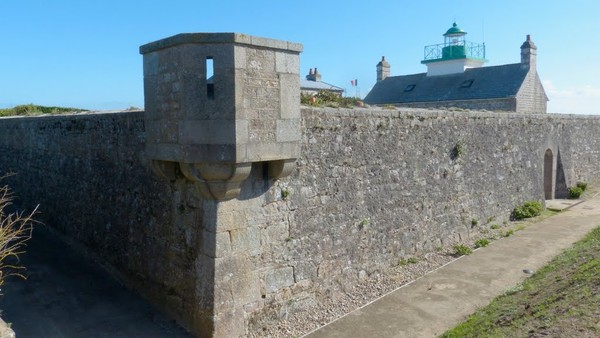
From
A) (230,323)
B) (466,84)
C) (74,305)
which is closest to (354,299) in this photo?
(230,323)

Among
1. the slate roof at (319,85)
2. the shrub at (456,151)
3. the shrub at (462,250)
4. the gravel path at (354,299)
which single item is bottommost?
the gravel path at (354,299)

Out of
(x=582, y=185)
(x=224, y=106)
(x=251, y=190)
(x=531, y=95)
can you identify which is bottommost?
(x=582, y=185)

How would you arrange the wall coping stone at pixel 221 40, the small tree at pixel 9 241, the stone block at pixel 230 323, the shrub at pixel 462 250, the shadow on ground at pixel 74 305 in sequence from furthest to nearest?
the shrub at pixel 462 250, the shadow on ground at pixel 74 305, the stone block at pixel 230 323, the wall coping stone at pixel 221 40, the small tree at pixel 9 241

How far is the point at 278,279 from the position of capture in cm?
654

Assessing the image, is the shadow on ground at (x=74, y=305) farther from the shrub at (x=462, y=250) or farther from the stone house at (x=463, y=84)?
the stone house at (x=463, y=84)

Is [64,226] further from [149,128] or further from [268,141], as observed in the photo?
[268,141]

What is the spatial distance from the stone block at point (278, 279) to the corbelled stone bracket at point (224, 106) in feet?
4.28

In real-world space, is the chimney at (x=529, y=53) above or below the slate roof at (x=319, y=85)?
above

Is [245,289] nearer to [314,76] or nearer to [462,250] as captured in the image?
[462,250]

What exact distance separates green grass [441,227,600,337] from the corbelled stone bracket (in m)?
3.29

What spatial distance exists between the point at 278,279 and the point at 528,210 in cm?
877

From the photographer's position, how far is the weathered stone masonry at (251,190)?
577 cm

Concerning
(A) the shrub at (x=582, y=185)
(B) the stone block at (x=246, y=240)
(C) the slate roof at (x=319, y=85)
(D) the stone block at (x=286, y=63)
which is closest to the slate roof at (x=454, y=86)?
(C) the slate roof at (x=319, y=85)

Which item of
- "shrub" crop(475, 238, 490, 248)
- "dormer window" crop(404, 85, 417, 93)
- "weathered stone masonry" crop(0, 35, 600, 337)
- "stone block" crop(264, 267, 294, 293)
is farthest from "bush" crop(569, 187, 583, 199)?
"dormer window" crop(404, 85, 417, 93)
